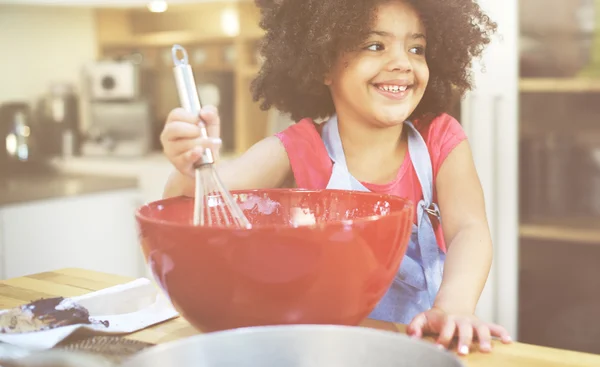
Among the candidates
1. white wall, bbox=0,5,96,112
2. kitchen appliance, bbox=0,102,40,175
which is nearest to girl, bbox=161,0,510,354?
kitchen appliance, bbox=0,102,40,175

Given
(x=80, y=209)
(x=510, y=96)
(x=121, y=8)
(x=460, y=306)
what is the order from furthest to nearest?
1. (x=121, y=8)
2. (x=80, y=209)
3. (x=510, y=96)
4. (x=460, y=306)

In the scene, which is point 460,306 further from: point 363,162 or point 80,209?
point 80,209

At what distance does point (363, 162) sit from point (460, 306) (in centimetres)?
31

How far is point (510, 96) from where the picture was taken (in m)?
1.75

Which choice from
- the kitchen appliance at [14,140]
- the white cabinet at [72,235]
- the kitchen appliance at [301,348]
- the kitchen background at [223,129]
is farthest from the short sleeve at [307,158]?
the kitchen appliance at [14,140]

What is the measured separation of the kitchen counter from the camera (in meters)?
2.18

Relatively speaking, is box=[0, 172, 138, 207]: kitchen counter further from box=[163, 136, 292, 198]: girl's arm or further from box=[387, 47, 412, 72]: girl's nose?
box=[387, 47, 412, 72]: girl's nose

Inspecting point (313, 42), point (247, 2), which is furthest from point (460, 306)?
point (247, 2)

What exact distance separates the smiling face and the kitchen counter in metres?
1.54

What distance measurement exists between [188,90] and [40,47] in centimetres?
247

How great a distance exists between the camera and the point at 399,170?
0.97 metres

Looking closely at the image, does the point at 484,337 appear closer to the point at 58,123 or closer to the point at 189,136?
the point at 189,136

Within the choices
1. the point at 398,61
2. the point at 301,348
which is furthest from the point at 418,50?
the point at 301,348

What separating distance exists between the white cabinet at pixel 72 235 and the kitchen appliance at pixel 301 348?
185cm
